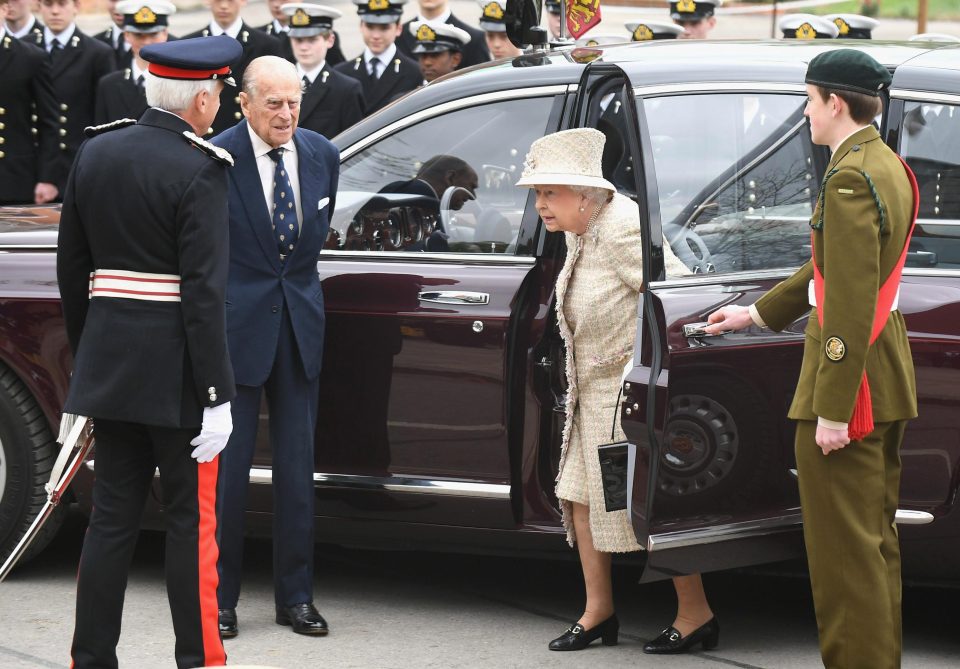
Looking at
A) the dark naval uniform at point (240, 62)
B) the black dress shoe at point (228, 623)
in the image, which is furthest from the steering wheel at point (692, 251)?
the dark naval uniform at point (240, 62)

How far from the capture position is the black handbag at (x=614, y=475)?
165 inches

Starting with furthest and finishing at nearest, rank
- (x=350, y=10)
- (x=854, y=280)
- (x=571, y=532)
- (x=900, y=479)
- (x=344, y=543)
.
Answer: (x=350, y=10), (x=344, y=543), (x=571, y=532), (x=900, y=479), (x=854, y=280)

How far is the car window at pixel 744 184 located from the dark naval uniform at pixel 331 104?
375cm

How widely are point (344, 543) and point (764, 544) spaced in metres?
1.42

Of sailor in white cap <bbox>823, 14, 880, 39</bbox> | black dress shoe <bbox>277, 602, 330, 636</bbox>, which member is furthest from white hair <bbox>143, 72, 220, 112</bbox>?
sailor in white cap <bbox>823, 14, 880, 39</bbox>

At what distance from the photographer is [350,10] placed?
2350 centimetres

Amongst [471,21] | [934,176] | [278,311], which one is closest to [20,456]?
[278,311]

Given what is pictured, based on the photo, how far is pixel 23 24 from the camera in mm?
8992

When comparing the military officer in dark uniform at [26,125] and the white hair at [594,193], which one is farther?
the military officer in dark uniform at [26,125]

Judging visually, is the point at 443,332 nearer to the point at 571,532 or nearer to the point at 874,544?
the point at 571,532

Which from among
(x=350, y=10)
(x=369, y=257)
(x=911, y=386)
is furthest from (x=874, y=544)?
(x=350, y=10)

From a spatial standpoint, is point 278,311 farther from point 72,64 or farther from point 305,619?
point 72,64

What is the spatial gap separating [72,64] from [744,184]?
570 cm

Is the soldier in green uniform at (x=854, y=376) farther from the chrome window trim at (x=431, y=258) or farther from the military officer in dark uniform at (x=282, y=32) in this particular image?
the military officer in dark uniform at (x=282, y=32)
